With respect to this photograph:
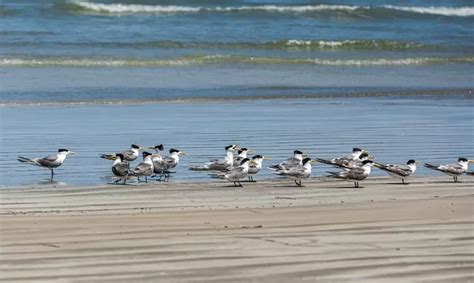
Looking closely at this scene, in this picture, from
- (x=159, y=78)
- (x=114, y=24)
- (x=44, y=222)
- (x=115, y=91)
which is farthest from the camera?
(x=114, y=24)

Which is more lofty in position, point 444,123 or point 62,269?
point 62,269

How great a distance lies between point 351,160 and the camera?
13.4m

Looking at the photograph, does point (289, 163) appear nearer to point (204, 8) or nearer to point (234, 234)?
point (234, 234)

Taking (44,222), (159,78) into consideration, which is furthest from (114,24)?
(44,222)

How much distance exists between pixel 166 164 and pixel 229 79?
1186cm

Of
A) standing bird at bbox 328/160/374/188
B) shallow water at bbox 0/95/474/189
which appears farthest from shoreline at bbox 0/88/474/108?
standing bird at bbox 328/160/374/188

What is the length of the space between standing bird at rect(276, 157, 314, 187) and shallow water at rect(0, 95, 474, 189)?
633mm

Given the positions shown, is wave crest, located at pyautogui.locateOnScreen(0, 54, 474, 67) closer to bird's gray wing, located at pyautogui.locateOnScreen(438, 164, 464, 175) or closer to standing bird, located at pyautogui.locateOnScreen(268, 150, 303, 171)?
standing bird, located at pyautogui.locateOnScreen(268, 150, 303, 171)

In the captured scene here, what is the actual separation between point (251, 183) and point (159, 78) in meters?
12.3

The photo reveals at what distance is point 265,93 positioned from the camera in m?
22.8

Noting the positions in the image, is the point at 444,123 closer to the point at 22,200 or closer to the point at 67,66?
the point at 22,200

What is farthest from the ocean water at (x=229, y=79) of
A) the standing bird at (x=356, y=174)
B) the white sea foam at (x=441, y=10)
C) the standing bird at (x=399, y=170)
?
the standing bird at (x=356, y=174)

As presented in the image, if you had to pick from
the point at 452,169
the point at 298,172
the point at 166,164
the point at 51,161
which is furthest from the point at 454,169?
the point at 51,161

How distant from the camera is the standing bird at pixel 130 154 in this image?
13759mm
